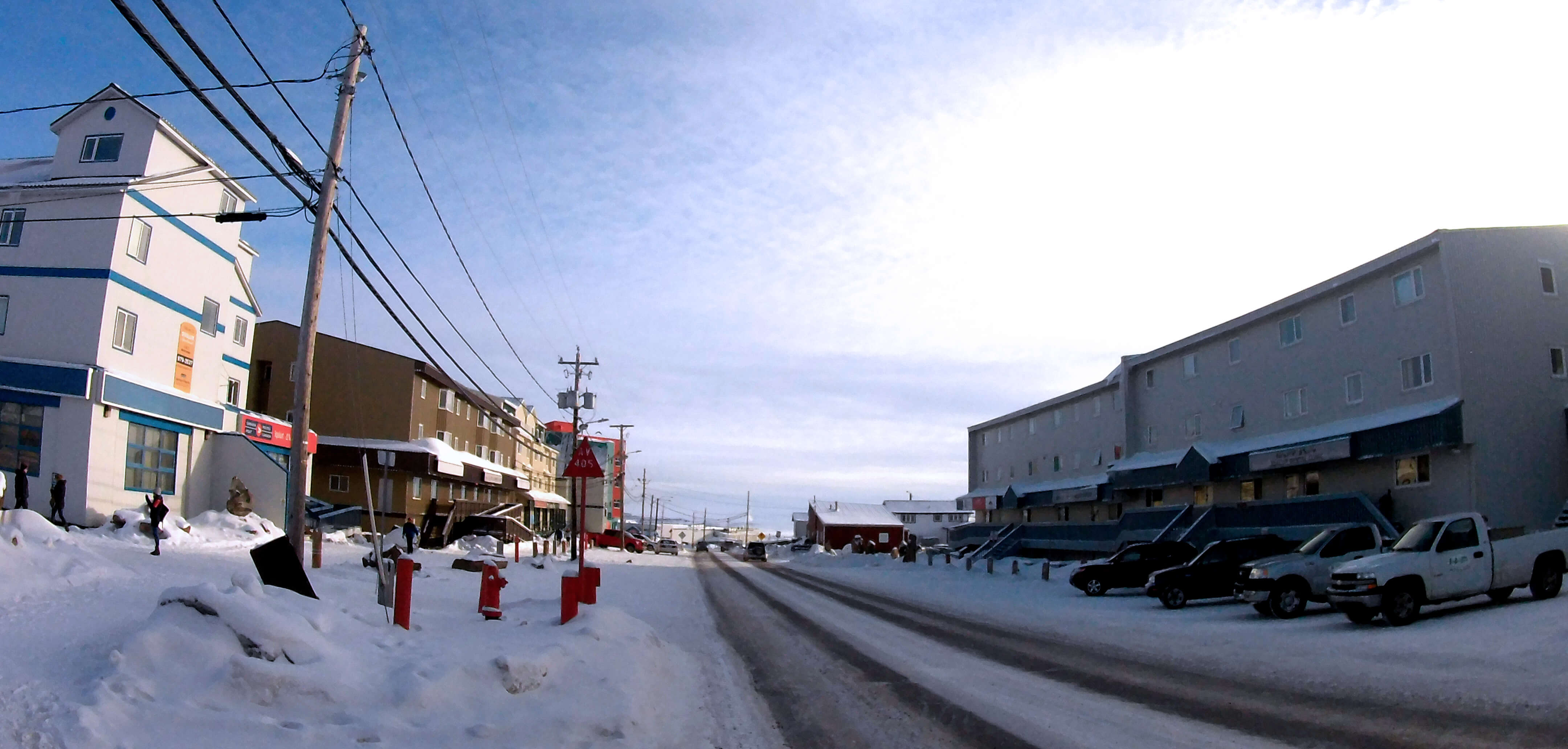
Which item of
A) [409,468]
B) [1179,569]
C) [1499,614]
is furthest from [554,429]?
[1499,614]

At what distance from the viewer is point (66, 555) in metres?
11.3

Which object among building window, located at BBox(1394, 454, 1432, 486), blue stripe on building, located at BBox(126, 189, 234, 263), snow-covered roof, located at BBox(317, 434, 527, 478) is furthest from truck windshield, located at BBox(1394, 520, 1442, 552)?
snow-covered roof, located at BBox(317, 434, 527, 478)

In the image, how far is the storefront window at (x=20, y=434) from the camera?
23.6 meters

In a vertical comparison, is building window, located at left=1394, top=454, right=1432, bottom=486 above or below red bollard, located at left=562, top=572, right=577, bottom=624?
above

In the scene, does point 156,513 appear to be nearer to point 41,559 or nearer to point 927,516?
point 41,559

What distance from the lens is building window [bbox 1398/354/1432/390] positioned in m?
25.9

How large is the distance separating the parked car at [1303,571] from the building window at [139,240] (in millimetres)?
29059

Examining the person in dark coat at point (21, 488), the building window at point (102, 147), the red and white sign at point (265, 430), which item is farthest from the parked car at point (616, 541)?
the person in dark coat at point (21, 488)

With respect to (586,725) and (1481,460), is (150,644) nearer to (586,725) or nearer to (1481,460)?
(586,725)

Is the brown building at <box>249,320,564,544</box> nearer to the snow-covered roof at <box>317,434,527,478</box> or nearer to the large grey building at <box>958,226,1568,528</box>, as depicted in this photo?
the snow-covered roof at <box>317,434,527,478</box>

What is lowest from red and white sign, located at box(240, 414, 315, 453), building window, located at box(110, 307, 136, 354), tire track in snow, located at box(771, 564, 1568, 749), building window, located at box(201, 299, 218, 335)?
tire track in snow, located at box(771, 564, 1568, 749)

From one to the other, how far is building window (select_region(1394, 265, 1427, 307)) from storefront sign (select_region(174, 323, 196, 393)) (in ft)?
117

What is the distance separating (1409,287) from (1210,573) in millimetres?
11141

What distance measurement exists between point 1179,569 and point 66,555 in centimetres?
2112
